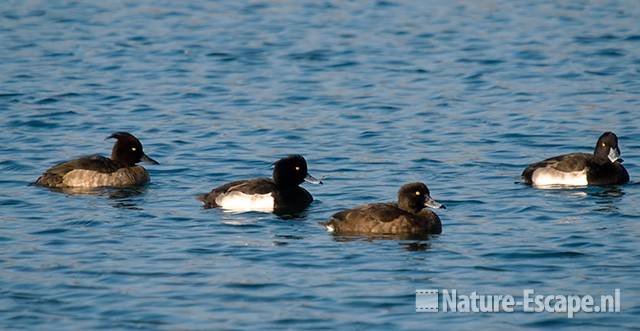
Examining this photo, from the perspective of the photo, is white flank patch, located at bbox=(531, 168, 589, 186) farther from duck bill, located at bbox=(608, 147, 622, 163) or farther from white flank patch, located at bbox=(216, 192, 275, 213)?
white flank patch, located at bbox=(216, 192, 275, 213)

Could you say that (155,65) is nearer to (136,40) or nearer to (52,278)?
(136,40)

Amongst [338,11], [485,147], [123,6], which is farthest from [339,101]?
[123,6]

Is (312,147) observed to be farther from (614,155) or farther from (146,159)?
(614,155)

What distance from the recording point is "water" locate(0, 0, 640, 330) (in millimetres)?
13281

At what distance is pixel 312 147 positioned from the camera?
21.3m
